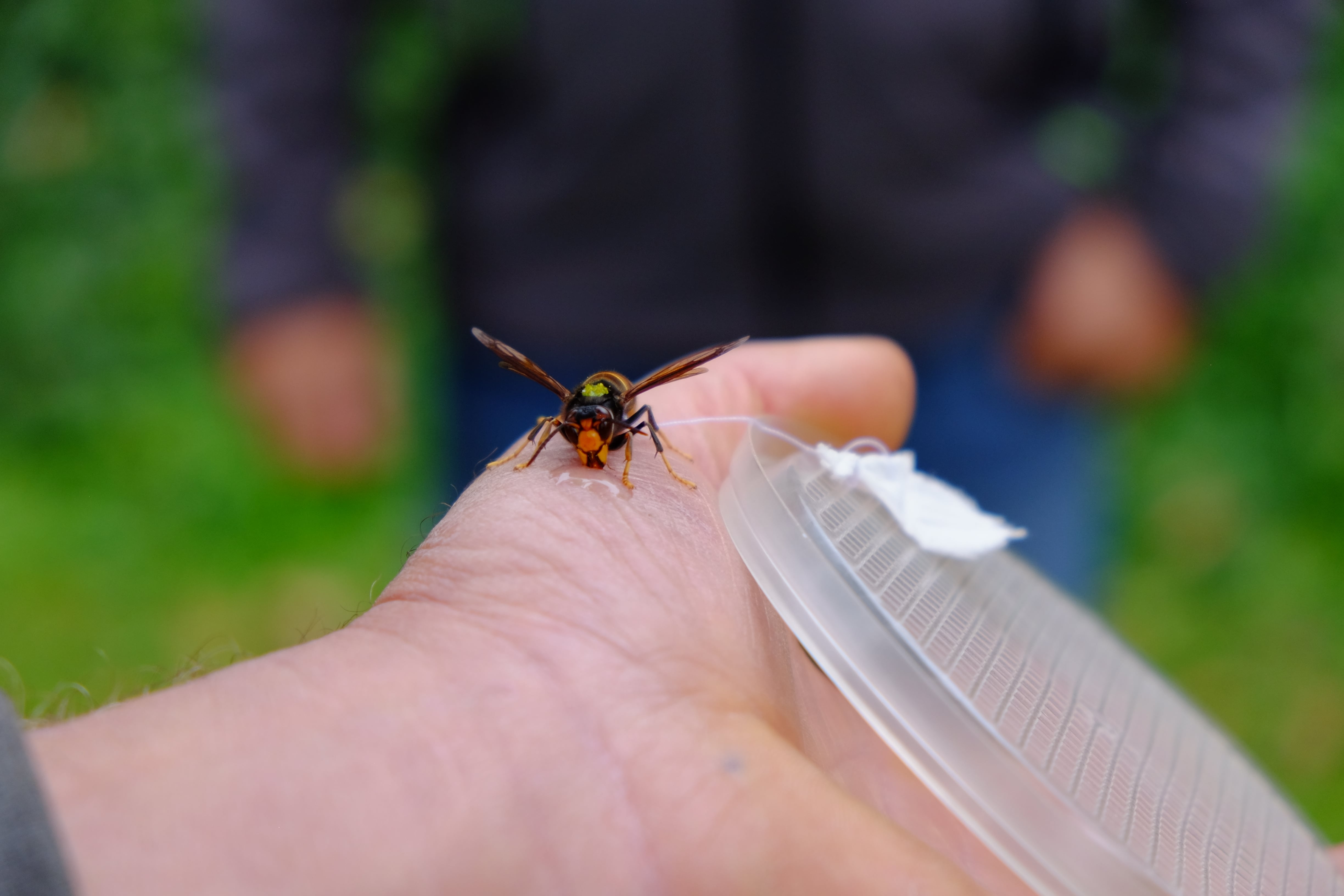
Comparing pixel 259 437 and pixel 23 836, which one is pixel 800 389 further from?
pixel 259 437

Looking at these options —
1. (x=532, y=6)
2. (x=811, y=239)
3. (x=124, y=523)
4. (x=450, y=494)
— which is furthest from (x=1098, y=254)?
(x=124, y=523)

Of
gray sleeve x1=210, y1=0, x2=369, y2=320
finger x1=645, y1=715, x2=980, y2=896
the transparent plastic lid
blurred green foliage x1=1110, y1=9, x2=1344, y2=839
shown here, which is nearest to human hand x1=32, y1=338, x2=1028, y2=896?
finger x1=645, y1=715, x2=980, y2=896

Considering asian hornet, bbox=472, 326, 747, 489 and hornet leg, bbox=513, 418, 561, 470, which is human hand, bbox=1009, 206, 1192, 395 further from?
hornet leg, bbox=513, 418, 561, 470

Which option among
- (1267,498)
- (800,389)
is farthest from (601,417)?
(1267,498)

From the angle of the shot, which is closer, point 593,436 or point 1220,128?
point 593,436

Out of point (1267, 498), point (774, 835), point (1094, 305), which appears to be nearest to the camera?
point (774, 835)

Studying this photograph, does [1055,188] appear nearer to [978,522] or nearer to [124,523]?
[978,522]
